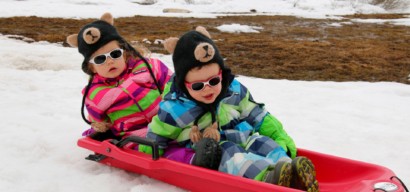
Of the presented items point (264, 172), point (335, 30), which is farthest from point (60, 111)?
point (335, 30)

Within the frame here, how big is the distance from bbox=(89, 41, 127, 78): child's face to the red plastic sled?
0.52 m

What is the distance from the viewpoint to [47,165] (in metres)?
3.42

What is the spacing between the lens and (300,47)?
424 inches

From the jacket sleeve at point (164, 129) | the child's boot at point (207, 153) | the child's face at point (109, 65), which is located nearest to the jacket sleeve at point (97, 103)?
the child's face at point (109, 65)

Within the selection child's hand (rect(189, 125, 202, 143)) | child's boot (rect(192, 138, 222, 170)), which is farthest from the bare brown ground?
child's boot (rect(192, 138, 222, 170))

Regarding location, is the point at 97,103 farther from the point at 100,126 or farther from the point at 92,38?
the point at 92,38

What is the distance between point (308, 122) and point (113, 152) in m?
2.37

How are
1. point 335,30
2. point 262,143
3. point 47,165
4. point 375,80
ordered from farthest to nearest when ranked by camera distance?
point 335,30 → point 375,80 → point 47,165 → point 262,143

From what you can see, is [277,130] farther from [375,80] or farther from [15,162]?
[375,80]

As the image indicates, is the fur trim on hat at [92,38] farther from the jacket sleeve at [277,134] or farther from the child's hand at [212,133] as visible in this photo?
the jacket sleeve at [277,134]

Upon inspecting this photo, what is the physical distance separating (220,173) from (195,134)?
1.42 ft

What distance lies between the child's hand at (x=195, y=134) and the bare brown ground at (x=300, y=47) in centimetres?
490

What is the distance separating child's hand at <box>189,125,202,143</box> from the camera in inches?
114

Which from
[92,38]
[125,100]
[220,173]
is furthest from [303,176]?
[92,38]
